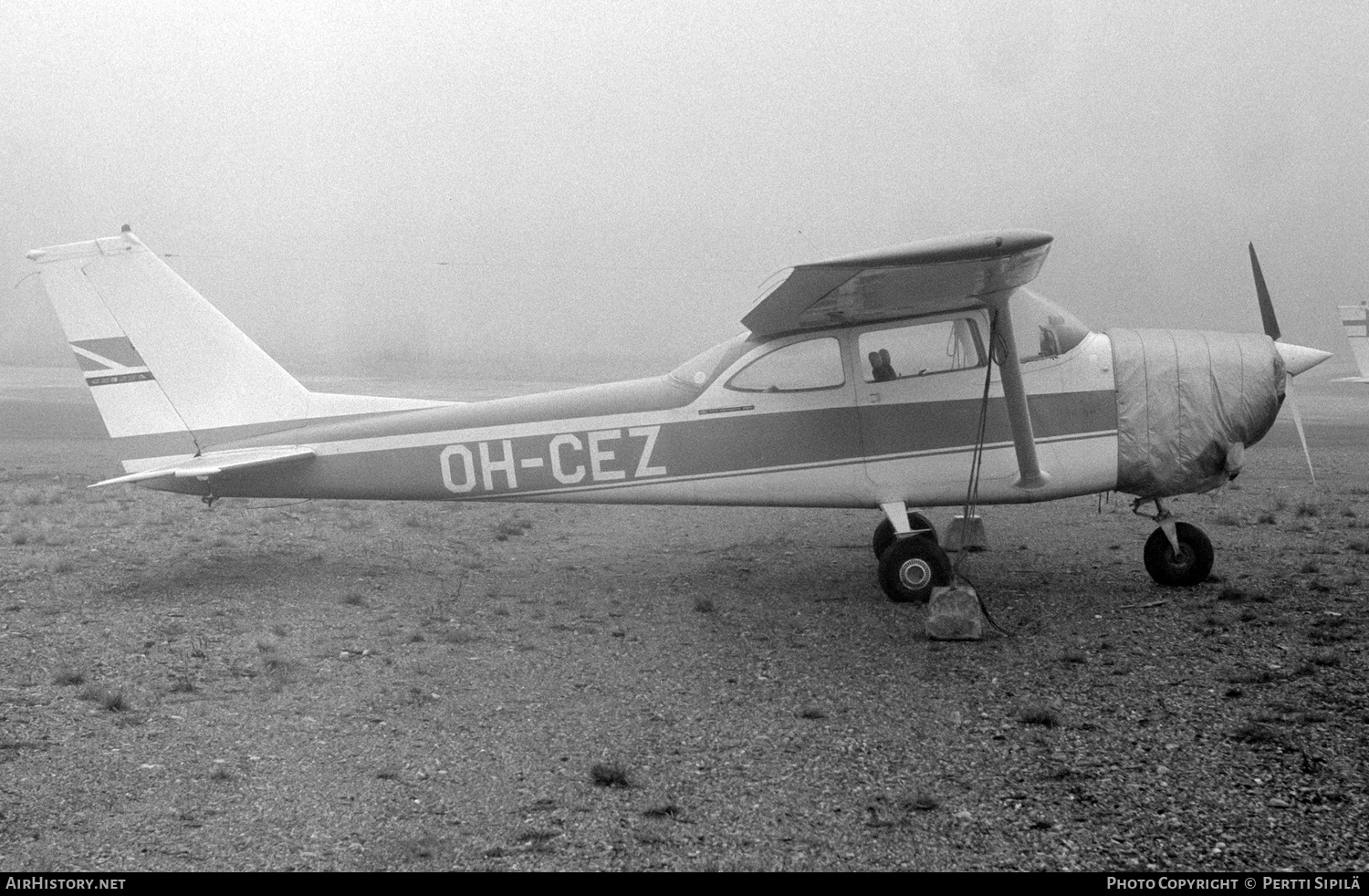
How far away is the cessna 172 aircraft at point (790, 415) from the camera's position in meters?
7.52

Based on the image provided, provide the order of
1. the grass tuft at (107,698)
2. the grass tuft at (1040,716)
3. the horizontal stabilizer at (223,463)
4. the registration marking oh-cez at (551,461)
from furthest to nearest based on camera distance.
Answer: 1. the registration marking oh-cez at (551,461)
2. the horizontal stabilizer at (223,463)
3. the grass tuft at (107,698)
4. the grass tuft at (1040,716)

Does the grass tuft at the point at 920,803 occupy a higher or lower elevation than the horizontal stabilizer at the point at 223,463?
lower

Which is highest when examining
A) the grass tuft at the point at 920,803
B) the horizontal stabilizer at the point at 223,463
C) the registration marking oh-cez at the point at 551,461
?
the horizontal stabilizer at the point at 223,463

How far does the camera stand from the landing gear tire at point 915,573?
292 inches

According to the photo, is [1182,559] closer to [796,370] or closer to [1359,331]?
[796,370]

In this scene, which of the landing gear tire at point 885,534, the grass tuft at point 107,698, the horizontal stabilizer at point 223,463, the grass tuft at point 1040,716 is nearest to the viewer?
the grass tuft at point 1040,716

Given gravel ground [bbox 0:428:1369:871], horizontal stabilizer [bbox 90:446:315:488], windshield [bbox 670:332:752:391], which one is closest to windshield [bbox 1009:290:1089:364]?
gravel ground [bbox 0:428:1369:871]

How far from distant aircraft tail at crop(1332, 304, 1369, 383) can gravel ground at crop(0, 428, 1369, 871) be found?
1778 cm

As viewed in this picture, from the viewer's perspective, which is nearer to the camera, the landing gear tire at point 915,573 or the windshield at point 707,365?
the landing gear tire at point 915,573

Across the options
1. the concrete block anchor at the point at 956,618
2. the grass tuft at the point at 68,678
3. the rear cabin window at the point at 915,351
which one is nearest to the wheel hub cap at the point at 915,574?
the concrete block anchor at the point at 956,618

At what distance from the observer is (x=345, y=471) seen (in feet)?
27.2

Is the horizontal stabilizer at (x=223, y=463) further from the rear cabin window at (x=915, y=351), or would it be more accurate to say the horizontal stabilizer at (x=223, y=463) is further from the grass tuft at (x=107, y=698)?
the rear cabin window at (x=915, y=351)

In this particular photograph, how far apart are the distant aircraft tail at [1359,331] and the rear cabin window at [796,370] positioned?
2109 cm
